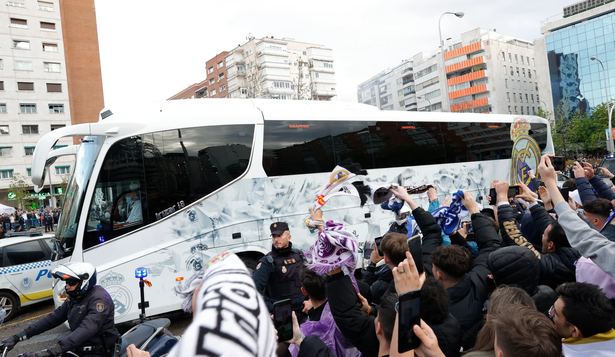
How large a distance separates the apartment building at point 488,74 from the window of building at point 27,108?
61.9 metres

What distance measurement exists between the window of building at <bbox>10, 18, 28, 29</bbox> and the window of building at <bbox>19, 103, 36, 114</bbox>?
895 cm

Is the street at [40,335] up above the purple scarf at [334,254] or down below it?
below

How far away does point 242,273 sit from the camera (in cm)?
154

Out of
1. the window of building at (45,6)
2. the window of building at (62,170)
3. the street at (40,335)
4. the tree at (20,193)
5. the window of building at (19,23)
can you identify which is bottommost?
the street at (40,335)

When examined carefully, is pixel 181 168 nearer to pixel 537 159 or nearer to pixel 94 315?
pixel 94 315

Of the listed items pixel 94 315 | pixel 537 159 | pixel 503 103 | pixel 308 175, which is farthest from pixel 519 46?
pixel 94 315

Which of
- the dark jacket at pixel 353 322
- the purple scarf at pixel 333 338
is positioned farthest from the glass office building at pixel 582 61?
the dark jacket at pixel 353 322

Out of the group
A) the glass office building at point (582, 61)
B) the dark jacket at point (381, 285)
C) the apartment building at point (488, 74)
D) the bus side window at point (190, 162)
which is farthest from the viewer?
the apartment building at point (488, 74)

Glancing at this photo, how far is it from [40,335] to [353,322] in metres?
7.22

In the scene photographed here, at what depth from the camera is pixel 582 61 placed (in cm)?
6800

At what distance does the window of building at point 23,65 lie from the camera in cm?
4744

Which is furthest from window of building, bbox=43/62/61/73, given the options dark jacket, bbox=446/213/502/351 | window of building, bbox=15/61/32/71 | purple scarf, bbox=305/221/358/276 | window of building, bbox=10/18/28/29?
dark jacket, bbox=446/213/502/351

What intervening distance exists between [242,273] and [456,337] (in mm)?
1504

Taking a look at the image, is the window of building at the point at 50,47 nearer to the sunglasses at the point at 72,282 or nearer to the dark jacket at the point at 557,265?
the sunglasses at the point at 72,282
